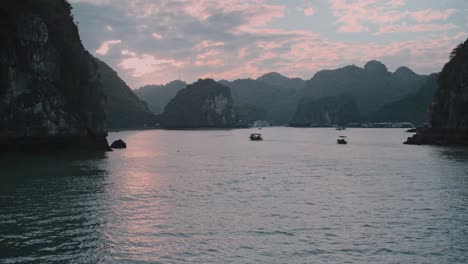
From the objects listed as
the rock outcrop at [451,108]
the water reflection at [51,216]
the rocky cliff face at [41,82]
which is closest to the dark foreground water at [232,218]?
the water reflection at [51,216]

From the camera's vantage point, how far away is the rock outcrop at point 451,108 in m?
130

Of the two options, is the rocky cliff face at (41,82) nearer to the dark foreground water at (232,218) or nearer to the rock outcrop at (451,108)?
the dark foreground water at (232,218)

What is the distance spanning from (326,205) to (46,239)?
23.8 meters

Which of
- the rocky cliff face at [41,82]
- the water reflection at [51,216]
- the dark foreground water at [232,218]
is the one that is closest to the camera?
the water reflection at [51,216]

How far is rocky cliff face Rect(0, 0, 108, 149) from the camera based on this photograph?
86250 millimetres

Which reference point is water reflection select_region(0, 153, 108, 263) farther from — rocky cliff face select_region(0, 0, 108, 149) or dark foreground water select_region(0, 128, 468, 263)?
rocky cliff face select_region(0, 0, 108, 149)

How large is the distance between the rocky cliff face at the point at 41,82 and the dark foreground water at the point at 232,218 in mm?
29029

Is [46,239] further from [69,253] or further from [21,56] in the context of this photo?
[21,56]

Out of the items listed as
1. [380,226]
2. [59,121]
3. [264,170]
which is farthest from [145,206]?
[59,121]

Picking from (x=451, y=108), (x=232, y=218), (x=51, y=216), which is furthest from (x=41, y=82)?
(x=451, y=108)

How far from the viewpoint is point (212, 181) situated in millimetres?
55938

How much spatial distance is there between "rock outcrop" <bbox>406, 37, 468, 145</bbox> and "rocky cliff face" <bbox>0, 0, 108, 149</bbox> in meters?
104

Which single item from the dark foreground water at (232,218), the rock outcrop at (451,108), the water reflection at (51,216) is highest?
the rock outcrop at (451,108)

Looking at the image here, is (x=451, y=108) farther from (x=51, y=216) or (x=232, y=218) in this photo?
(x=51, y=216)
